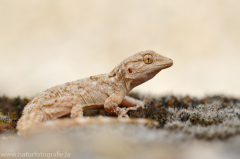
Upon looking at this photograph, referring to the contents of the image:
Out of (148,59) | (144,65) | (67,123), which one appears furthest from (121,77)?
(67,123)

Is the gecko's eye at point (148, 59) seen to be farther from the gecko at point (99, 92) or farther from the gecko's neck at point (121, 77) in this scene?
the gecko's neck at point (121, 77)

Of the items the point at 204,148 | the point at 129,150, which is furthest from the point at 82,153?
the point at 204,148

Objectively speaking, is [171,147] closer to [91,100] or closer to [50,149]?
[50,149]

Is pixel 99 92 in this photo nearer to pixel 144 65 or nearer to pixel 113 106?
pixel 113 106

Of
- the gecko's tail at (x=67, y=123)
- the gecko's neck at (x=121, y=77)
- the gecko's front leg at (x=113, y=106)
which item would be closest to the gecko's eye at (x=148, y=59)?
the gecko's neck at (x=121, y=77)

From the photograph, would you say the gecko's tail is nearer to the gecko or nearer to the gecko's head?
the gecko

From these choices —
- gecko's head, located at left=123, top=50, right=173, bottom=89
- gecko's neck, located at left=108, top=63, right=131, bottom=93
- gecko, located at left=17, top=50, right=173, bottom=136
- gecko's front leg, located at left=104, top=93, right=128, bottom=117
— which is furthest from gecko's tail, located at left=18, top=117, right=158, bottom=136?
gecko's neck, located at left=108, top=63, right=131, bottom=93

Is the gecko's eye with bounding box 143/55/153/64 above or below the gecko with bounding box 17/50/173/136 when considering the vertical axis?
above

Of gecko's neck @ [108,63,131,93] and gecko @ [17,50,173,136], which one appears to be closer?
gecko @ [17,50,173,136]
